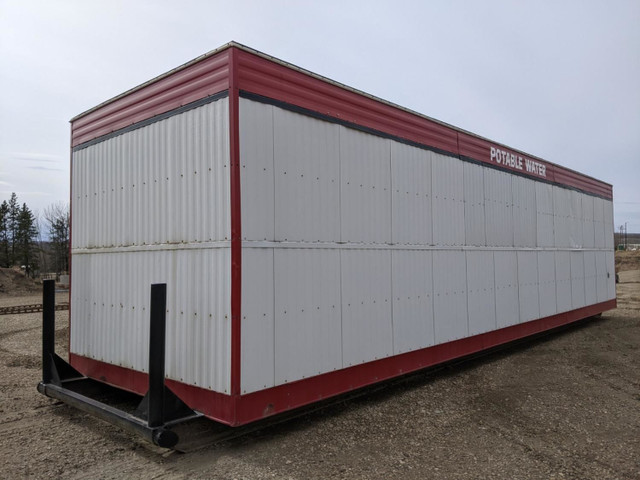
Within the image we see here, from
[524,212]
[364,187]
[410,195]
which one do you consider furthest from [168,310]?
[524,212]

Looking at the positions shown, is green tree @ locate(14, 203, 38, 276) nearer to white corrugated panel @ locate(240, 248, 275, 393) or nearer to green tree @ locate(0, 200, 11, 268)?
green tree @ locate(0, 200, 11, 268)

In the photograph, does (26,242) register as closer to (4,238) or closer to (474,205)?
(4,238)

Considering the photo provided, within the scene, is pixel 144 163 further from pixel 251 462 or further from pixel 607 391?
pixel 607 391

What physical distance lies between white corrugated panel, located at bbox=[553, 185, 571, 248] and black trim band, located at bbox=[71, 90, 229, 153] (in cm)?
848

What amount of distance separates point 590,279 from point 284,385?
33.5 feet

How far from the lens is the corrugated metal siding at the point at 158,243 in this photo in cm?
436

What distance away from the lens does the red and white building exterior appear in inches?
171

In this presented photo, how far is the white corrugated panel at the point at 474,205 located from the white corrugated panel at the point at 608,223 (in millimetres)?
7286

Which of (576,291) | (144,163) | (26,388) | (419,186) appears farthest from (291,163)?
(576,291)

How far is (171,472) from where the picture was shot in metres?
3.81

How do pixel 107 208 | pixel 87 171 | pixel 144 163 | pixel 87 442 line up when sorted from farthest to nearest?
1. pixel 87 171
2. pixel 107 208
3. pixel 144 163
4. pixel 87 442

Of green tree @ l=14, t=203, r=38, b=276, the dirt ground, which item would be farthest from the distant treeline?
the dirt ground

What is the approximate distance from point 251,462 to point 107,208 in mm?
3450

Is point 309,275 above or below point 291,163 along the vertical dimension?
below
